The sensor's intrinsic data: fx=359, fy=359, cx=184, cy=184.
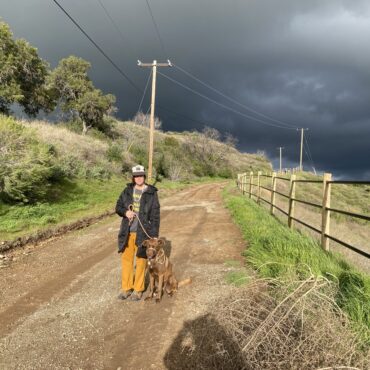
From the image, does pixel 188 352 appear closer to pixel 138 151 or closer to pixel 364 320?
pixel 364 320

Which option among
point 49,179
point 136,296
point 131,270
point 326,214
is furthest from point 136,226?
point 49,179

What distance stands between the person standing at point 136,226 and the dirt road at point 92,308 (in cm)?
34

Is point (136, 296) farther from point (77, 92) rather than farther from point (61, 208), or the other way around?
point (77, 92)

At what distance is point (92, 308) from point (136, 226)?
4.50ft

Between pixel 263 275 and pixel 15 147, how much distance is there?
37.3ft

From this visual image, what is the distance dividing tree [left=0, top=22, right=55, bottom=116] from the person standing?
2564 cm

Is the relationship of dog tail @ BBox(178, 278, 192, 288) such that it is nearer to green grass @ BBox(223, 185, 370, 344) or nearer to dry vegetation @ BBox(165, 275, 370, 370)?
green grass @ BBox(223, 185, 370, 344)

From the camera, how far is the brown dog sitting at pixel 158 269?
17.3 ft

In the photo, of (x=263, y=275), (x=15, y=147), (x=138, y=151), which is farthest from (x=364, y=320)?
Answer: (x=138, y=151)

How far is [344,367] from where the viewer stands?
2.57m

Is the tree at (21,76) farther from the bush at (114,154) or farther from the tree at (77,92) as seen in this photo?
the bush at (114,154)

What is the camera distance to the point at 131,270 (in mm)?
5820

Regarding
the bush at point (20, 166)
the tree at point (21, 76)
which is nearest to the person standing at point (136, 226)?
the bush at point (20, 166)

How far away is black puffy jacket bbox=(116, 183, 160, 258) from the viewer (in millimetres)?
5617
